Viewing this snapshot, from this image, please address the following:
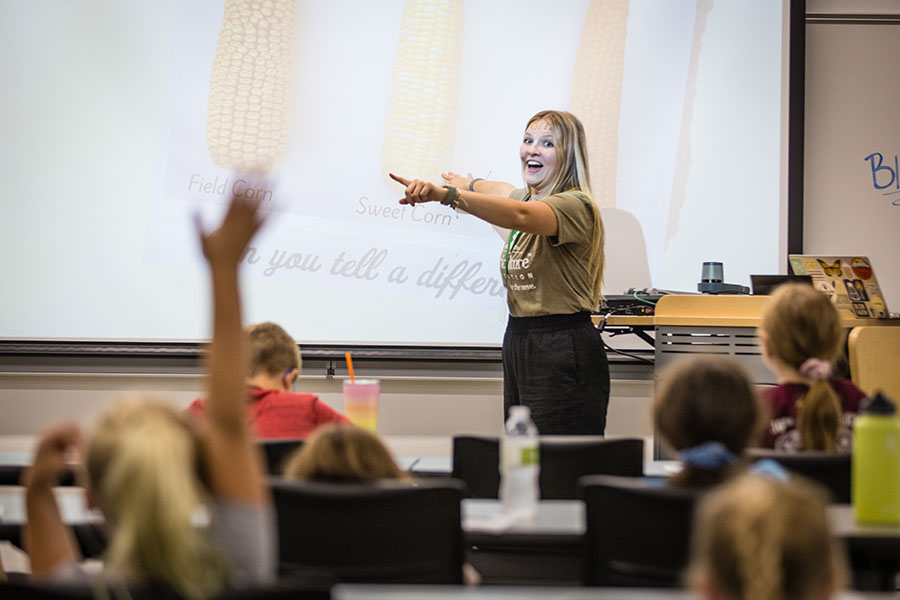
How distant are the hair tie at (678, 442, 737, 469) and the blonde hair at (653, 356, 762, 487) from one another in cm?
6

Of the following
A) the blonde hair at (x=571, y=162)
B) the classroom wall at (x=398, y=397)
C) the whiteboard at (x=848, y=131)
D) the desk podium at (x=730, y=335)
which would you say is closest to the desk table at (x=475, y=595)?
the blonde hair at (x=571, y=162)

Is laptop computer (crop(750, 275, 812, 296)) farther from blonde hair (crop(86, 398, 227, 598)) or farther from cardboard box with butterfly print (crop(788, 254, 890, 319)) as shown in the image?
blonde hair (crop(86, 398, 227, 598))

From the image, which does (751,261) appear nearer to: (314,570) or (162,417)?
(314,570)

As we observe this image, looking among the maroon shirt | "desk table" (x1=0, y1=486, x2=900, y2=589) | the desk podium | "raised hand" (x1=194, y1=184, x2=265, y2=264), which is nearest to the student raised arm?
"raised hand" (x1=194, y1=184, x2=265, y2=264)

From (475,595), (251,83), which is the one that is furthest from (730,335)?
(251,83)

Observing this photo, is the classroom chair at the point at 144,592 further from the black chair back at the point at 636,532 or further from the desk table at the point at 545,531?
the black chair back at the point at 636,532

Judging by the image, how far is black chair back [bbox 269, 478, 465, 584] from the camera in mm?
1451

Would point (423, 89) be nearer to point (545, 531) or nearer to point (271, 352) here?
point (271, 352)

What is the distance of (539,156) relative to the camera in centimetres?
305

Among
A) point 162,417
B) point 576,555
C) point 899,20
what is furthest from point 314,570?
point 899,20

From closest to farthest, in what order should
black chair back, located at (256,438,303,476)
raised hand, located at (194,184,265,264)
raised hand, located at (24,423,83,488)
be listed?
1. raised hand, located at (194,184,265,264)
2. raised hand, located at (24,423,83,488)
3. black chair back, located at (256,438,303,476)

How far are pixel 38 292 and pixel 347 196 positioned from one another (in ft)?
4.88

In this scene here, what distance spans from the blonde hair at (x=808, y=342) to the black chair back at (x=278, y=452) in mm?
1064

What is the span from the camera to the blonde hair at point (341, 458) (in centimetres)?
153
